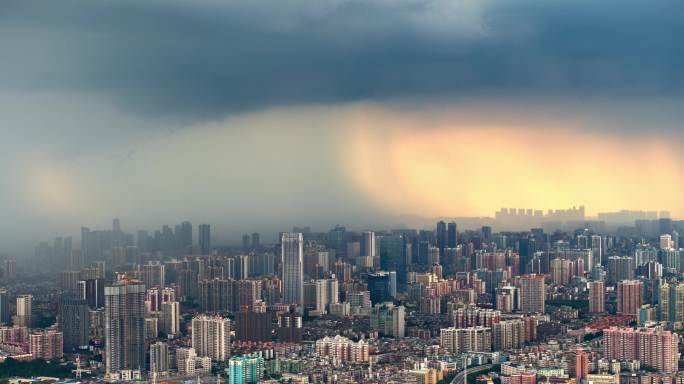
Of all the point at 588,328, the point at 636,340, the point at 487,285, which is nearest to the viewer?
the point at 636,340

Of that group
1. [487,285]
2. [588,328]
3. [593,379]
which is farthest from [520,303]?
[593,379]

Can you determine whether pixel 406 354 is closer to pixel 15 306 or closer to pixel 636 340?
pixel 636 340

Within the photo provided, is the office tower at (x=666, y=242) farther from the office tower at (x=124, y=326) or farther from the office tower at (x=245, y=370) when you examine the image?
the office tower at (x=124, y=326)

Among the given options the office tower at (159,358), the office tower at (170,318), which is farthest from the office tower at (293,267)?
the office tower at (159,358)

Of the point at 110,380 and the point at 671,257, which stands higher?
the point at 671,257

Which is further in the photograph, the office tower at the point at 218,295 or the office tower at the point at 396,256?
the office tower at the point at 396,256

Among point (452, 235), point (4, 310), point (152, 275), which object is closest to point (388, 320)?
point (452, 235)

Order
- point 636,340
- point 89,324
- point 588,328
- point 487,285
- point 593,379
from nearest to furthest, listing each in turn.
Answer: point 593,379 < point 636,340 < point 89,324 < point 588,328 < point 487,285

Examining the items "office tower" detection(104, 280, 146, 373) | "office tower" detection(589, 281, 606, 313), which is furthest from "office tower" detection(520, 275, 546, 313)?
"office tower" detection(104, 280, 146, 373)
